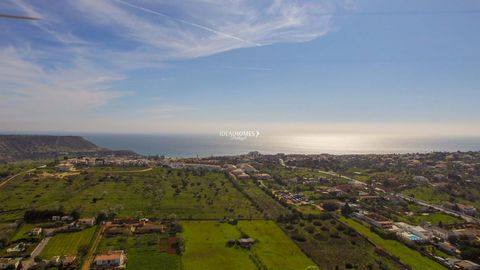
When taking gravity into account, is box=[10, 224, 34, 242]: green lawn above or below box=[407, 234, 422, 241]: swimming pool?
below

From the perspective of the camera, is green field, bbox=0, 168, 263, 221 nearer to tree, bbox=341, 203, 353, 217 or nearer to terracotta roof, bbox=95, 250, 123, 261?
tree, bbox=341, 203, 353, 217

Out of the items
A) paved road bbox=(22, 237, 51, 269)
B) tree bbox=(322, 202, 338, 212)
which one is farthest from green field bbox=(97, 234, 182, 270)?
tree bbox=(322, 202, 338, 212)

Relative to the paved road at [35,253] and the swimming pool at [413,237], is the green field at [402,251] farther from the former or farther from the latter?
the paved road at [35,253]

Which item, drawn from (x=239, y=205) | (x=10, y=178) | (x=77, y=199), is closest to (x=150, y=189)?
(x=77, y=199)

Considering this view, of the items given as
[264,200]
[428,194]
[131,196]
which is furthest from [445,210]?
[131,196]

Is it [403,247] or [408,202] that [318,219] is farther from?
[408,202]

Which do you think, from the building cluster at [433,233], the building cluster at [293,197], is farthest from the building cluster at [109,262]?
the building cluster at [293,197]

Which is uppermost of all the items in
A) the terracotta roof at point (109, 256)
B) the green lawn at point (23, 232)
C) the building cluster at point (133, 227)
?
the building cluster at point (133, 227)

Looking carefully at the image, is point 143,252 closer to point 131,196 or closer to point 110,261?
point 110,261
